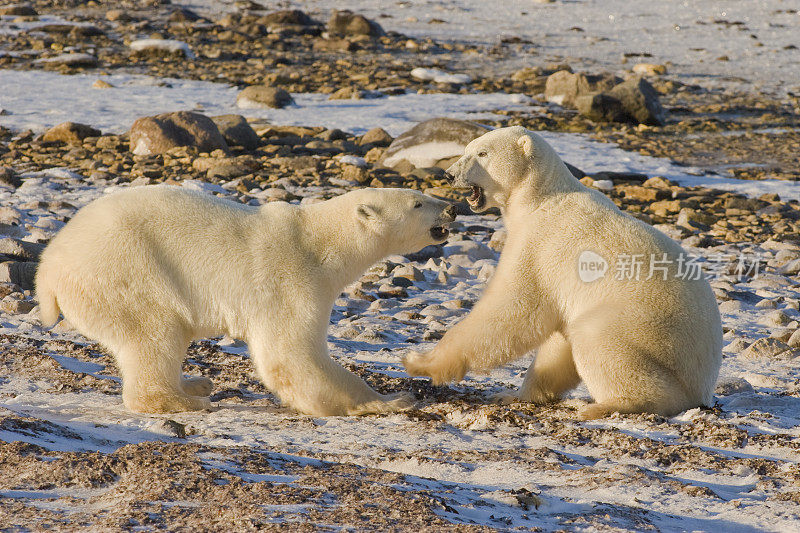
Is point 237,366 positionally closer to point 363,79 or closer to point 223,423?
point 223,423

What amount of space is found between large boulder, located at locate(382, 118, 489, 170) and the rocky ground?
25 cm

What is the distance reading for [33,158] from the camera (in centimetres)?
1212

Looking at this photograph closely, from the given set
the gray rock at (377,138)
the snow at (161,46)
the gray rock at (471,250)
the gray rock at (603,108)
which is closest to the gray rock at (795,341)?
the gray rock at (471,250)

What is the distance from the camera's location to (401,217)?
19.0 ft

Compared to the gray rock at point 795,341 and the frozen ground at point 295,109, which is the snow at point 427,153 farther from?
the gray rock at point 795,341

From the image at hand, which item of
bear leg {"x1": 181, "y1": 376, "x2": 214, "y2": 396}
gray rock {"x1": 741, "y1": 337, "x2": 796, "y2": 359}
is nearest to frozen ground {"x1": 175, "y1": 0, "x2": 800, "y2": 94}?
gray rock {"x1": 741, "y1": 337, "x2": 796, "y2": 359}

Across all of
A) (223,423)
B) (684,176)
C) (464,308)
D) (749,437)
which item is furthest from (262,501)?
(684,176)

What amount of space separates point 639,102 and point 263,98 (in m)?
6.30

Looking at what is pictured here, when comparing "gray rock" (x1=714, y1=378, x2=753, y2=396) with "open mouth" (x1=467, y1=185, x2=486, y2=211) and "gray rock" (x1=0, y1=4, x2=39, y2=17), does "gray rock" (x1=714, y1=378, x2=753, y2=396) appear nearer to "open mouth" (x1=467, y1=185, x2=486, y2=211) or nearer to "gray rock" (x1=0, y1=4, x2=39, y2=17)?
"open mouth" (x1=467, y1=185, x2=486, y2=211)

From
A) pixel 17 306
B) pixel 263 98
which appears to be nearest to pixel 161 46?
pixel 263 98

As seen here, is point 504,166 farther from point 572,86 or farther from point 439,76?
point 439,76

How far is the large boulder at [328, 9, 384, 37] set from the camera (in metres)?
23.9

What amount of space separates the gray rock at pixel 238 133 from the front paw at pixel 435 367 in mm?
7867
